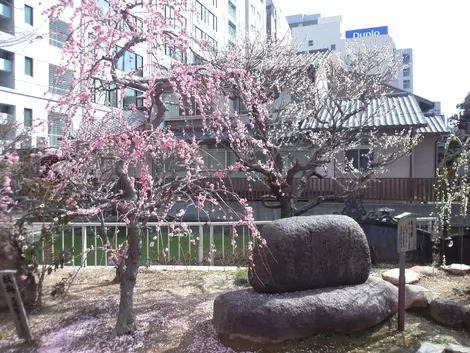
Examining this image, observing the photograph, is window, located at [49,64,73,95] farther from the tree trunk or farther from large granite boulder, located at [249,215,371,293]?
large granite boulder, located at [249,215,371,293]

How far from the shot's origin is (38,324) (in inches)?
182

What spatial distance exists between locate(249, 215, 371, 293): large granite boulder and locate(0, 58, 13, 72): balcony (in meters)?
21.0

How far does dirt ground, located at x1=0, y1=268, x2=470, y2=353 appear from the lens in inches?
156

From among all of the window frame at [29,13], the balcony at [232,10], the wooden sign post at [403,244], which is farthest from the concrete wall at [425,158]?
the balcony at [232,10]

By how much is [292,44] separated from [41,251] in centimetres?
991

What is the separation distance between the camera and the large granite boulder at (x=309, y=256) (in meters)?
4.23

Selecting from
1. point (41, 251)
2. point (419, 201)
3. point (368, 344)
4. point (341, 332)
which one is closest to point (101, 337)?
point (41, 251)

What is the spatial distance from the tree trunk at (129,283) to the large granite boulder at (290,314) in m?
0.92

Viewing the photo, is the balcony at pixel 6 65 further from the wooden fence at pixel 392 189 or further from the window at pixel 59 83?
the window at pixel 59 83

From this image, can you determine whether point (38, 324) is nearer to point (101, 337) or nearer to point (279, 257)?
point (101, 337)

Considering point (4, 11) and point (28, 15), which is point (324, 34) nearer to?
point (28, 15)

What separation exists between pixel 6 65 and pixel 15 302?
→ 2053 centimetres

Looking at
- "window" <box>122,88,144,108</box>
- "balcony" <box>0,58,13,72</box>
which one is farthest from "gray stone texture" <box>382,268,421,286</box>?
"balcony" <box>0,58,13,72</box>

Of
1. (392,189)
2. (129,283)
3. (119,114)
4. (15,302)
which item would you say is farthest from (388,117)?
(15,302)
